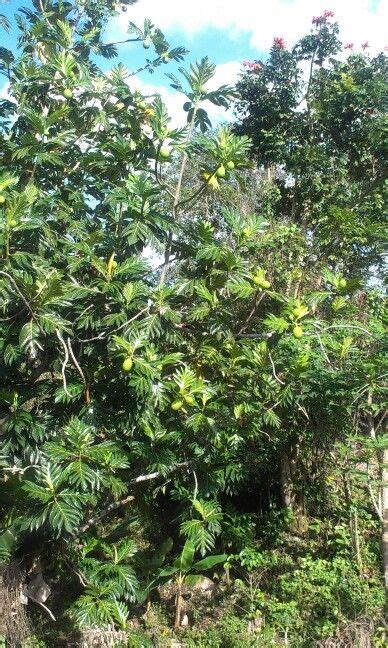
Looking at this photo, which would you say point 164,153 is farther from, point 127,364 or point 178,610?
point 178,610

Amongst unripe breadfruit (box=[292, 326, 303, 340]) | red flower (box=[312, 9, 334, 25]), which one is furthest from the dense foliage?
red flower (box=[312, 9, 334, 25])

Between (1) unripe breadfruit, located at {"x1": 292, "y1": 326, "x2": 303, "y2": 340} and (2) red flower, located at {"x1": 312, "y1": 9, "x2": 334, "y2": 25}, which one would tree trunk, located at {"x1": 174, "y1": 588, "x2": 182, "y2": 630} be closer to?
(1) unripe breadfruit, located at {"x1": 292, "y1": 326, "x2": 303, "y2": 340}

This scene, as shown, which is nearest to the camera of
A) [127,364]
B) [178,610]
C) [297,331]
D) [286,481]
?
[127,364]

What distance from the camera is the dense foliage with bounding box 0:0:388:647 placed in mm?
3255

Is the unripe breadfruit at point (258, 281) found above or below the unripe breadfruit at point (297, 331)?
above

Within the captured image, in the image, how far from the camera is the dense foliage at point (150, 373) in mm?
3255

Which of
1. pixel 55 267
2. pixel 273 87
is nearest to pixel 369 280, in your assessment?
pixel 273 87

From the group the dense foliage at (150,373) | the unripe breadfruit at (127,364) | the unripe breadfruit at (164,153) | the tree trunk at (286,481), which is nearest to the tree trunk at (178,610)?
the dense foliage at (150,373)

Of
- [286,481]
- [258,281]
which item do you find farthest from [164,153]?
[286,481]

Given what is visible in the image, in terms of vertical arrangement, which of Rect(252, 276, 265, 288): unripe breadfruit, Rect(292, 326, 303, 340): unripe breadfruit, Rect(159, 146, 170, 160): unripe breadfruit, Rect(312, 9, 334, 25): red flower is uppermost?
Rect(312, 9, 334, 25): red flower

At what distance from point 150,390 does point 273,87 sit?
5.09 m

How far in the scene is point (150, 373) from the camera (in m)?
3.08

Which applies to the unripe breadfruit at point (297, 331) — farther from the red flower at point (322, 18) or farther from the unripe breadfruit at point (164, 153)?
the red flower at point (322, 18)

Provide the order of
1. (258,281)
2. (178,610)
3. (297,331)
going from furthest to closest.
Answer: (178,610), (258,281), (297,331)
